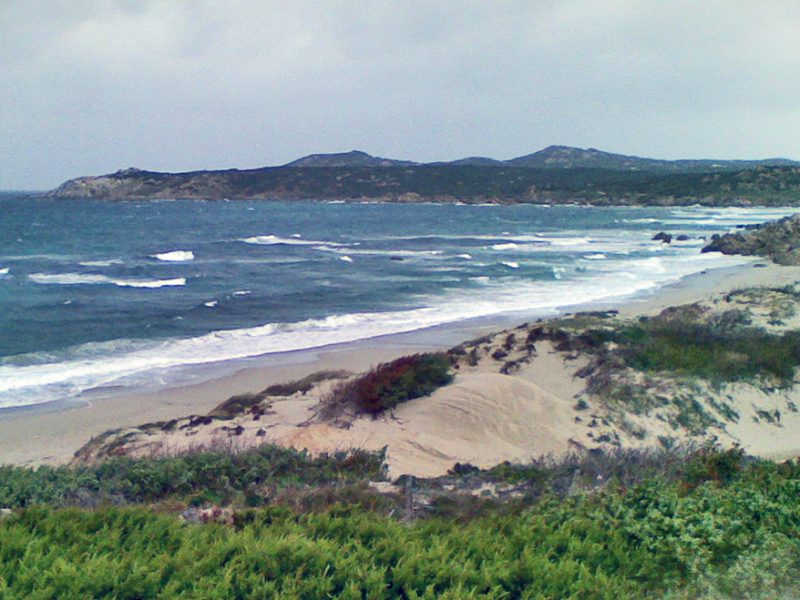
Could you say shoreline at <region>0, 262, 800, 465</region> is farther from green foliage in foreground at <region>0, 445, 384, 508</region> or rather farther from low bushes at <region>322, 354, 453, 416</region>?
green foliage in foreground at <region>0, 445, 384, 508</region>

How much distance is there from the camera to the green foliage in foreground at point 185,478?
21.6 feet

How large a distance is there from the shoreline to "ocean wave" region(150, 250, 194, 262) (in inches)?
917

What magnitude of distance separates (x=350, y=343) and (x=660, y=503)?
1494cm

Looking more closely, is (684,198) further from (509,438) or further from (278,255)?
(509,438)

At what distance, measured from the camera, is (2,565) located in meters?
4.11

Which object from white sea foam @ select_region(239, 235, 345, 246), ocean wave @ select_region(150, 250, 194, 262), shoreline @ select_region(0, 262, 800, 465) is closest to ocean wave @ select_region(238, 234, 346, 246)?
white sea foam @ select_region(239, 235, 345, 246)

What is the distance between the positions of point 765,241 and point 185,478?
4287 cm

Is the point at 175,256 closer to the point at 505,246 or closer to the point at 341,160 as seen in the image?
the point at 505,246

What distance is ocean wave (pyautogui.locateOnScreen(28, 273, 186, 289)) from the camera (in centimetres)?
3098

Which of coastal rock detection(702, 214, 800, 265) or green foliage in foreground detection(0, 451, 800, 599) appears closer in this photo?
green foliage in foreground detection(0, 451, 800, 599)

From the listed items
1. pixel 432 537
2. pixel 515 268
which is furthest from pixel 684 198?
pixel 432 537

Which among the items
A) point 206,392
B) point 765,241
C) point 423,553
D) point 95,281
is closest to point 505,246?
point 765,241

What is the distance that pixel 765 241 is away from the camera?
43000 mm

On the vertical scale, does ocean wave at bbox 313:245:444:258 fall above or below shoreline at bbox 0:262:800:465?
above
